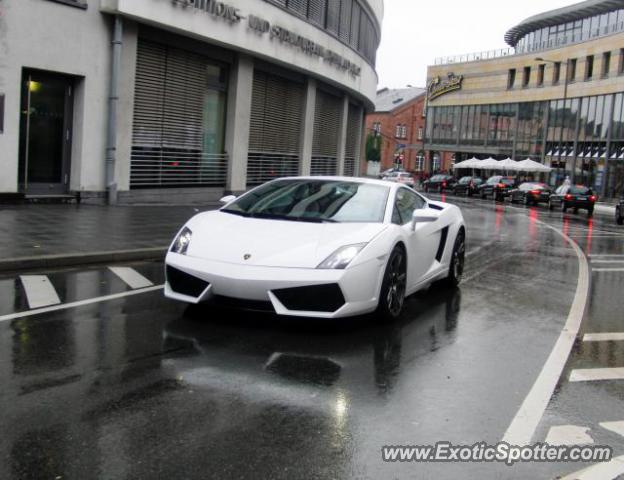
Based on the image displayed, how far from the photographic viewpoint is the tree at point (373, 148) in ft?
349

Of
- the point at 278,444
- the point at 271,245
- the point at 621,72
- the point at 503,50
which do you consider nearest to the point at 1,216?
the point at 271,245

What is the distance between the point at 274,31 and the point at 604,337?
1736 cm

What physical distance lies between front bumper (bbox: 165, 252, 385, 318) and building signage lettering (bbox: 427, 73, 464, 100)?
77291mm

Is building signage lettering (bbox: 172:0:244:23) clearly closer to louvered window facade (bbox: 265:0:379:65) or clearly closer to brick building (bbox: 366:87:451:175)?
louvered window facade (bbox: 265:0:379:65)

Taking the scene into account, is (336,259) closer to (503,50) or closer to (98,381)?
(98,381)

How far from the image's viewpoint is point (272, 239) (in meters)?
6.41

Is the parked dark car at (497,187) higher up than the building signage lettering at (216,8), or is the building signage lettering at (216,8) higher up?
the building signage lettering at (216,8)

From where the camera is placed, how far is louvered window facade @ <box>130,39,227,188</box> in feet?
60.2

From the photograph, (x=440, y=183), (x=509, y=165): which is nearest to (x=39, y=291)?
(x=509, y=165)

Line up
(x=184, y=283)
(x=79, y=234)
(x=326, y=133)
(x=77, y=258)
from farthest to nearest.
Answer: (x=326, y=133) → (x=79, y=234) → (x=77, y=258) → (x=184, y=283)

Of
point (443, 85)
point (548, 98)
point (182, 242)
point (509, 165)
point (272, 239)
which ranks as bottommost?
point (182, 242)

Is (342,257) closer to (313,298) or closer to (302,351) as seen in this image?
(313,298)

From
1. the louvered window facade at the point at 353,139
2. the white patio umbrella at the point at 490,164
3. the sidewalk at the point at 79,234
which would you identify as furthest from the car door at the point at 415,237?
the white patio umbrella at the point at 490,164

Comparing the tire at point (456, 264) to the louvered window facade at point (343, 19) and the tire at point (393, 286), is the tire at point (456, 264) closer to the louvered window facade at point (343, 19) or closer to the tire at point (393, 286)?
the tire at point (393, 286)
